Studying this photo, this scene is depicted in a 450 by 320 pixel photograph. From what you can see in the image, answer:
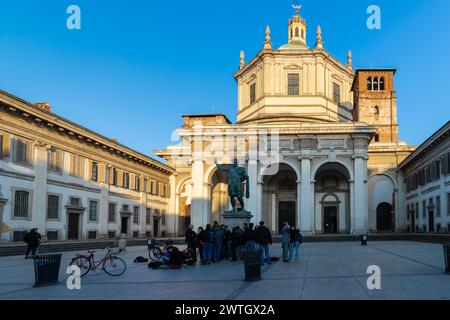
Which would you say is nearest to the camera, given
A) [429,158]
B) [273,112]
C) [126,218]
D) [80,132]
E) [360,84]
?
[80,132]

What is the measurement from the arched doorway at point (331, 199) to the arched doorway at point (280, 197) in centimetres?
252

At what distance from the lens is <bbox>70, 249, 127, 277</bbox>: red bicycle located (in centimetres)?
1570

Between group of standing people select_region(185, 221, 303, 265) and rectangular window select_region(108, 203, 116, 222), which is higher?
rectangular window select_region(108, 203, 116, 222)

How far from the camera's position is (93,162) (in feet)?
136

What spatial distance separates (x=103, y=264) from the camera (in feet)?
51.6

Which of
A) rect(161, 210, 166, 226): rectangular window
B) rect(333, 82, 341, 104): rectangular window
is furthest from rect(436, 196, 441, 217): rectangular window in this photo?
rect(161, 210, 166, 226): rectangular window

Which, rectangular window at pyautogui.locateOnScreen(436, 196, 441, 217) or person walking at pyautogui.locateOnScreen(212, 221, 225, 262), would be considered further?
rectangular window at pyautogui.locateOnScreen(436, 196, 441, 217)

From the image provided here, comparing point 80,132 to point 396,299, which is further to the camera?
point 80,132

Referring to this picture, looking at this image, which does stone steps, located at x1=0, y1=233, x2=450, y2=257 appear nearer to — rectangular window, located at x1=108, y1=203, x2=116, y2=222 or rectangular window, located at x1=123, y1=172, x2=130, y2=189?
rectangular window, located at x1=108, y1=203, x2=116, y2=222

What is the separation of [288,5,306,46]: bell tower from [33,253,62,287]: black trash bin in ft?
172
